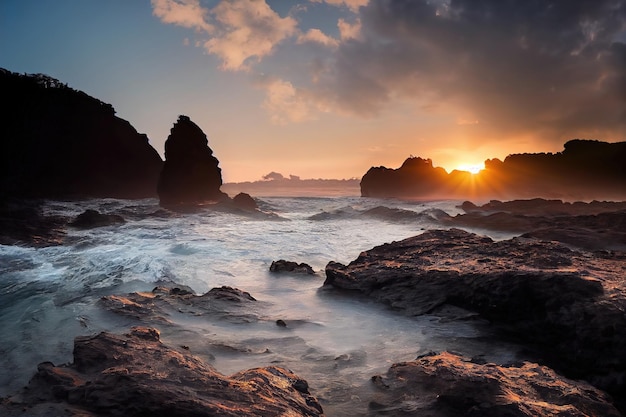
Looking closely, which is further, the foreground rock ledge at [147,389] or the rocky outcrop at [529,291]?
the rocky outcrop at [529,291]

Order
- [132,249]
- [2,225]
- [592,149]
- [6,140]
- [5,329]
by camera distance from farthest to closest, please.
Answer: [592,149]
[6,140]
[2,225]
[132,249]
[5,329]

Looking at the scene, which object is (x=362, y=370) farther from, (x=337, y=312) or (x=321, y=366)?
(x=337, y=312)

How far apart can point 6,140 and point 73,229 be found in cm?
2557

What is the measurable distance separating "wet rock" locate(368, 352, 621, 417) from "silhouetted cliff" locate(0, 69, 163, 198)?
119ft

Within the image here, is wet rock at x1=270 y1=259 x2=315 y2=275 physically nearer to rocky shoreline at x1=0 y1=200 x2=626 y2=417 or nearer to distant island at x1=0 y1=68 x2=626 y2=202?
rocky shoreline at x1=0 y1=200 x2=626 y2=417

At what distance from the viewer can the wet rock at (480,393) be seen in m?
2.87

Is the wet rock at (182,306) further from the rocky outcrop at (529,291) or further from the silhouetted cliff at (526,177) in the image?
the silhouetted cliff at (526,177)

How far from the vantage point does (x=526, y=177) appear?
204ft

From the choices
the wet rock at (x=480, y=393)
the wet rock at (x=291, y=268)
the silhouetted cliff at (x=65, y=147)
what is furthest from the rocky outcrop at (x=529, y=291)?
the silhouetted cliff at (x=65, y=147)

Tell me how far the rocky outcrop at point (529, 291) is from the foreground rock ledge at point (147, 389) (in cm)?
335

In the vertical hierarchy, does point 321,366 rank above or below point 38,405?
below

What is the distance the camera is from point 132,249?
43.8 ft

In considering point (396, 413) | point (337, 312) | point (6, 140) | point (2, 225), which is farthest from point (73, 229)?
point (6, 140)

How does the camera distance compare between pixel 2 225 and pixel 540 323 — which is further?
pixel 2 225
